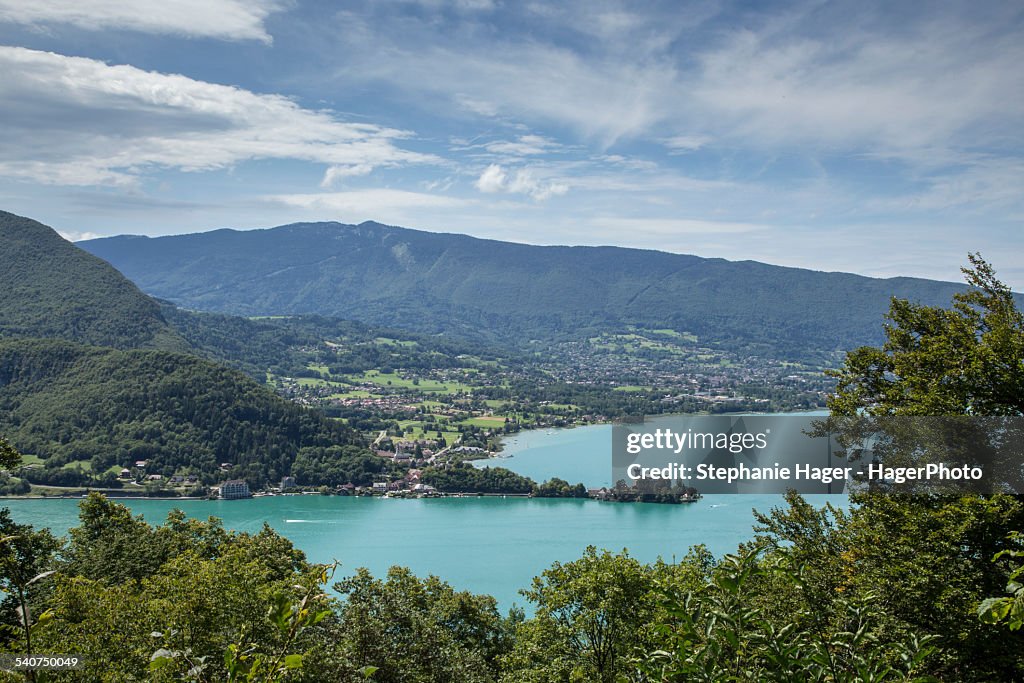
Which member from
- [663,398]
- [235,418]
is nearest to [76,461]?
[235,418]

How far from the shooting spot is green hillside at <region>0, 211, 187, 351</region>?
186 ft

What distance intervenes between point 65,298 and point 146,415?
3055 centimetres

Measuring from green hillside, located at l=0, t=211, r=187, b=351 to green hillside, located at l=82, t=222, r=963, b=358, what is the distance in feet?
228

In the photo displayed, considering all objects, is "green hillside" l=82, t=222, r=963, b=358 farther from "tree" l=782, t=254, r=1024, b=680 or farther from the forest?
"tree" l=782, t=254, r=1024, b=680

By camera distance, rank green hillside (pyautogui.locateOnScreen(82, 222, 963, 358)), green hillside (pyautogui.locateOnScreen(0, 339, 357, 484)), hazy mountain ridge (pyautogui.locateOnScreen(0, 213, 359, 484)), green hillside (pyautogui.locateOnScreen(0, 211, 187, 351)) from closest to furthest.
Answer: hazy mountain ridge (pyautogui.locateOnScreen(0, 213, 359, 484))
green hillside (pyautogui.locateOnScreen(0, 339, 357, 484))
green hillside (pyautogui.locateOnScreen(0, 211, 187, 351))
green hillside (pyautogui.locateOnScreen(82, 222, 963, 358))

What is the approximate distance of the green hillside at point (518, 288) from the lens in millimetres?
128625

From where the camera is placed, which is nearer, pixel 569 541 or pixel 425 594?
pixel 425 594

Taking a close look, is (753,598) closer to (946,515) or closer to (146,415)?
(946,515)

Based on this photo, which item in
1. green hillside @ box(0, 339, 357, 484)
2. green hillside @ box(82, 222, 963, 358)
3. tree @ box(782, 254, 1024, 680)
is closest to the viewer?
tree @ box(782, 254, 1024, 680)

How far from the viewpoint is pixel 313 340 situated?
9256 centimetres

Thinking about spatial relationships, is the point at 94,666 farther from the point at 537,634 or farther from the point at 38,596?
the point at 38,596

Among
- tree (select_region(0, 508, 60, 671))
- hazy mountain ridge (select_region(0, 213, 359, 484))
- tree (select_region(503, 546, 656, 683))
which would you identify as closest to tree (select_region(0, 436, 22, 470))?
tree (select_region(0, 508, 60, 671))

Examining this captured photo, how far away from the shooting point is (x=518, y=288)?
542 ft

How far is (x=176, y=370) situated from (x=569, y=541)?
95.8ft
